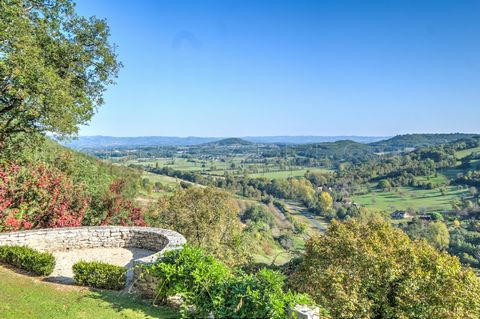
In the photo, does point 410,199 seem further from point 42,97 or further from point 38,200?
point 42,97

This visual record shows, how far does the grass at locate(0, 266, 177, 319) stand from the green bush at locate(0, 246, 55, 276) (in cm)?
96

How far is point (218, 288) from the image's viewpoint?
7238 millimetres

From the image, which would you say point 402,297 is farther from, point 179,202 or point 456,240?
point 456,240

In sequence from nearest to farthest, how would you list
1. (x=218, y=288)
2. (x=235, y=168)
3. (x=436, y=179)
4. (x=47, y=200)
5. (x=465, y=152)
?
(x=218, y=288) < (x=47, y=200) < (x=436, y=179) < (x=465, y=152) < (x=235, y=168)

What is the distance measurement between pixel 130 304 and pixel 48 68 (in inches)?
379

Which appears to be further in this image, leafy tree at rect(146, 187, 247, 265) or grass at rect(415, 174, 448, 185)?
grass at rect(415, 174, 448, 185)

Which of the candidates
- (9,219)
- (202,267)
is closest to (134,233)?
(9,219)

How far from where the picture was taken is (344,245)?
13914mm

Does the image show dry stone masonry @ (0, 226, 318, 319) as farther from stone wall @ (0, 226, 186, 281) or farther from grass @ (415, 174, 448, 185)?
grass @ (415, 174, 448, 185)

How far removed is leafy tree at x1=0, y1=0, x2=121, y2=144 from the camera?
12.2 metres

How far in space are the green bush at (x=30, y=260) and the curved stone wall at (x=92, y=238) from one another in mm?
1731

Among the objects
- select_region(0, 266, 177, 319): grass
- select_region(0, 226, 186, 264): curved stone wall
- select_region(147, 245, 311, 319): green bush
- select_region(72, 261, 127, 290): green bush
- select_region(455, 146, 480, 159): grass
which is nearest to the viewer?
select_region(147, 245, 311, 319): green bush

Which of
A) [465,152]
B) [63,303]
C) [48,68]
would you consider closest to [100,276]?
[63,303]

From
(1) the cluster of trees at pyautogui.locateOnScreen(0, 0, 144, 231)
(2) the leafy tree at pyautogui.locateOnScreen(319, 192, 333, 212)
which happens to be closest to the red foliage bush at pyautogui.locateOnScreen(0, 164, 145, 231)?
(1) the cluster of trees at pyautogui.locateOnScreen(0, 0, 144, 231)
